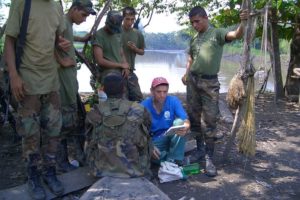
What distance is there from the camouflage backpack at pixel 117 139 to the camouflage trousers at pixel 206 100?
1379 mm

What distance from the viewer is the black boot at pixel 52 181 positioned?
3588 millimetres

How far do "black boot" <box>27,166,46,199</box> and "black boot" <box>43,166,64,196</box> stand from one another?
0.28 feet

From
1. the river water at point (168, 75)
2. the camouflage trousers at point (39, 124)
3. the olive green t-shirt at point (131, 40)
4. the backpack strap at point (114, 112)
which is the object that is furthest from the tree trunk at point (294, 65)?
the camouflage trousers at point (39, 124)

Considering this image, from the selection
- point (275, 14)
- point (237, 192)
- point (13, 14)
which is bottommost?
point (237, 192)

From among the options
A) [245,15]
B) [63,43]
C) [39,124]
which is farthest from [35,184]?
[245,15]

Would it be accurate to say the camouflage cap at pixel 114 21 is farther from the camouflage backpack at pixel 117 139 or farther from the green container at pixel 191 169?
the green container at pixel 191 169

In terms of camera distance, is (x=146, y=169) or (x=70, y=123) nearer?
(x=146, y=169)

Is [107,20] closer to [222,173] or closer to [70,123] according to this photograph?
[70,123]

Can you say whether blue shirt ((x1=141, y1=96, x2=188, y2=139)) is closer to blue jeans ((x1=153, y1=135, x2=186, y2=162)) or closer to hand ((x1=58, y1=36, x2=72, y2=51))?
blue jeans ((x1=153, y1=135, x2=186, y2=162))

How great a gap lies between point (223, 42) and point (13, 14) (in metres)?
2.27

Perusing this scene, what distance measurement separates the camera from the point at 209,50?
14.4 ft

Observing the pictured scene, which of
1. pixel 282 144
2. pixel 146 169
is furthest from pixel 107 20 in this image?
pixel 282 144

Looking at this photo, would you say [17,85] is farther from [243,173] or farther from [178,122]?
[243,173]

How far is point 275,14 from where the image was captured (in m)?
8.58
